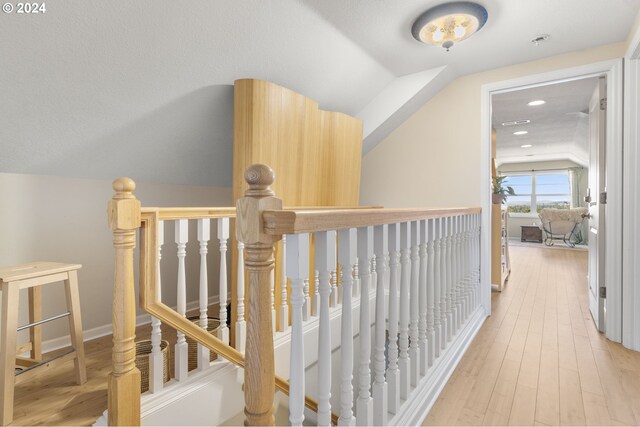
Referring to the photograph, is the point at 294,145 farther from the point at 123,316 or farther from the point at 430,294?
the point at 123,316

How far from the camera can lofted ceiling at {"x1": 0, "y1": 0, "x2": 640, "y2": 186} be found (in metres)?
1.57

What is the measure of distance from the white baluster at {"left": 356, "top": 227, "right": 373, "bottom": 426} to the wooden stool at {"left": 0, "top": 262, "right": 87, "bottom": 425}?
1.51 m

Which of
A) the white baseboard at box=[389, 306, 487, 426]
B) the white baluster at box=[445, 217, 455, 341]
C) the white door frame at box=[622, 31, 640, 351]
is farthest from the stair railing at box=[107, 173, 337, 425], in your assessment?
the white door frame at box=[622, 31, 640, 351]

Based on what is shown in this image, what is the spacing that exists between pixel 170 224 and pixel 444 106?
8.87 feet

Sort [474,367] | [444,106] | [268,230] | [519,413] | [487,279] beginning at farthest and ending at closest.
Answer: [444,106] < [487,279] < [474,367] < [519,413] < [268,230]

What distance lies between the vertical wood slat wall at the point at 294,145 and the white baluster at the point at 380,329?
1.00m

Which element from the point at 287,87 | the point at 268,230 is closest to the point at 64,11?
the point at 287,87

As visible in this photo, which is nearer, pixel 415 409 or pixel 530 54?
pixel 415 409

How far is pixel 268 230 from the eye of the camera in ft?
2.26

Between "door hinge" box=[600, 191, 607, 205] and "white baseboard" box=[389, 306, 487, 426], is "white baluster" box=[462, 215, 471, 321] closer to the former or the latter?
"white baseboard" box=[389, 306, 487, 426]

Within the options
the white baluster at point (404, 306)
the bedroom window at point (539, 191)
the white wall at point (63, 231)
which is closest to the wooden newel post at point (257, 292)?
the white baluster at point (404, 306)

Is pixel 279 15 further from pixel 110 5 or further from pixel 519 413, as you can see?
pixel 519 413

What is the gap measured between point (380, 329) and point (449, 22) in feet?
6.15

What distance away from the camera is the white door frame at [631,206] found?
87.0 inches
